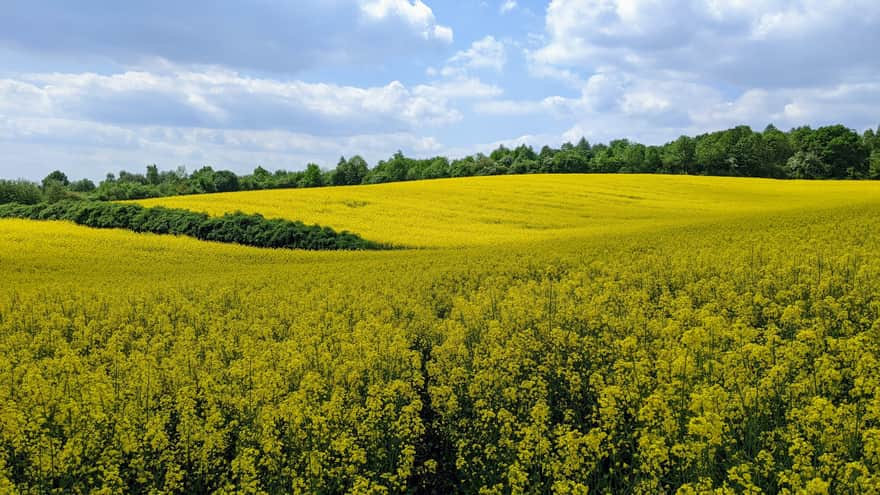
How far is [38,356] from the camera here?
1144cm

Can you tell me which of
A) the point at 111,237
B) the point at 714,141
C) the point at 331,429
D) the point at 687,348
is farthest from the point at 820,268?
the point at 714,141

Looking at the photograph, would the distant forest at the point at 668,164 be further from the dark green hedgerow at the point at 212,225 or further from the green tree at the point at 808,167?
the dark green hedgerow at the point at 212,225

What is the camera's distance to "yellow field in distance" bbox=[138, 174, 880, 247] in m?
37.2

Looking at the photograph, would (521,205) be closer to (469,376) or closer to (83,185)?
(469,376)

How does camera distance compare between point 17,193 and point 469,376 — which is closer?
point 469,376

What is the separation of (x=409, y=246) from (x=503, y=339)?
2293 cm

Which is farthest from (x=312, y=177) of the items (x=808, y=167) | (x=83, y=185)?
(x=83, y=185)

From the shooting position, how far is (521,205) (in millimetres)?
46219

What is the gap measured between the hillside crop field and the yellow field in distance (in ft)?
53.2

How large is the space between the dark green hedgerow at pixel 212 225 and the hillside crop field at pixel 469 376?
1301cm

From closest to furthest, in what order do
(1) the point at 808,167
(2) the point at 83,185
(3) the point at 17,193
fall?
(1) the point at 808,167 → (3) the point at 17,193 → (2) the point at 83,185

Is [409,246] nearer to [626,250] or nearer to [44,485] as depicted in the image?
[626,250]

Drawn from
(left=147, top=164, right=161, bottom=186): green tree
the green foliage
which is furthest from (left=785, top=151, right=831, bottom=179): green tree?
(left=147, top=164, right=161, bottom=186): green tree

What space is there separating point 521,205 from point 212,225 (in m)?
22.4
